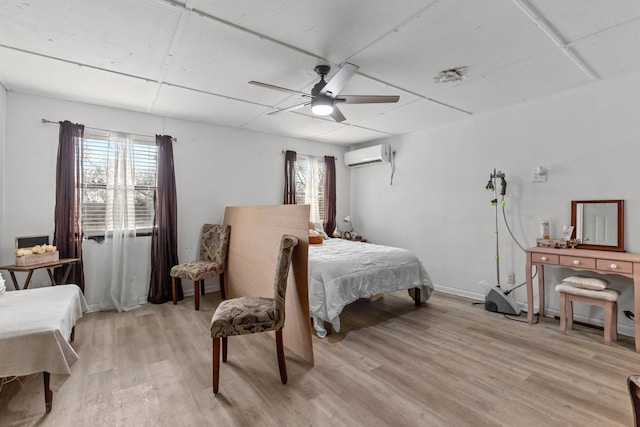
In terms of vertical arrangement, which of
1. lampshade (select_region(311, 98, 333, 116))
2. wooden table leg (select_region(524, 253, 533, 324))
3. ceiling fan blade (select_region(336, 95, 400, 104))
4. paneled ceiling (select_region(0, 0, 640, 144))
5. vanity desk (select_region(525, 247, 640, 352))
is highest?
paneled ceiling (select_region(0, 0, 640, 144))

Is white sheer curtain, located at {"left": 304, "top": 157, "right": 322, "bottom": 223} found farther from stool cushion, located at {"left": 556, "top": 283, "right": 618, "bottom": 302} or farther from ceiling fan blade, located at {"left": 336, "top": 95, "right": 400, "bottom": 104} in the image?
stool cushion, located at {"left": 556, "top": 283, "right": 618, "bottom": 302}

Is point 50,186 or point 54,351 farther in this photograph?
point 50,186

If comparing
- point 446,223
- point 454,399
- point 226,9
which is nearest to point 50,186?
point 226,9

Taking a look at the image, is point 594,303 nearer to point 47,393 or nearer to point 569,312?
point 569,312

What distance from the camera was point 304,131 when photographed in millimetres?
4922

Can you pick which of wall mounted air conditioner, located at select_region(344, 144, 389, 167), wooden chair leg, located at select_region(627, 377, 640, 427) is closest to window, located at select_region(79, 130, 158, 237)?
wall mounted air conditioner, located at select_region(344, 144, 389, 167)

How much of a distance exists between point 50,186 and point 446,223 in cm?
514

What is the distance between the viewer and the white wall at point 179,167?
3.28 meters

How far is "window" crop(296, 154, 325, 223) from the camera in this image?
216 inches

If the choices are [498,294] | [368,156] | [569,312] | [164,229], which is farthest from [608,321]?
[164,229]

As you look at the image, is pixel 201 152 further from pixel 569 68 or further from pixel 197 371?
pixel 569 68

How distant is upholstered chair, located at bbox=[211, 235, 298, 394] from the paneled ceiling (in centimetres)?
156

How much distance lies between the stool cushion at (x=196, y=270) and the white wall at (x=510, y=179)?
3.00 metres

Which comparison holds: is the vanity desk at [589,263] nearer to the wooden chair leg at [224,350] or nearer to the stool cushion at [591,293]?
the stool cushion at [591,293]
